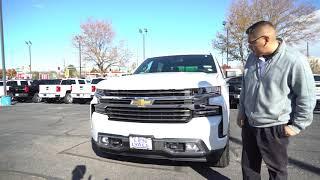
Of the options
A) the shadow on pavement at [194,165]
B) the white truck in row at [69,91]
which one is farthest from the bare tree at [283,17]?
the shadow on pavement at [194,165]

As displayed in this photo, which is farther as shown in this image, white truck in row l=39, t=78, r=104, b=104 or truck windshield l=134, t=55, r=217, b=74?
white truck in row l=39, t=78, r=104, b=104

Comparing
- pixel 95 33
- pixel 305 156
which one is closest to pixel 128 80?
pixel 305 156

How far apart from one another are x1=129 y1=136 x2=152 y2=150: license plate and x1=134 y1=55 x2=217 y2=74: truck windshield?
A: 2.08 metres

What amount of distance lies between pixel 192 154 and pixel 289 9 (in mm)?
30619

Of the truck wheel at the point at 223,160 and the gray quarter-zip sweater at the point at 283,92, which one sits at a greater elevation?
the gray quarter-zip sweater at the point at 283,92

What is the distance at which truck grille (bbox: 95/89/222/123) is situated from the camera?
4719 mm

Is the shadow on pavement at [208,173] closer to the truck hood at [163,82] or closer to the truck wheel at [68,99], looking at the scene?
the truck hood at [163,82]

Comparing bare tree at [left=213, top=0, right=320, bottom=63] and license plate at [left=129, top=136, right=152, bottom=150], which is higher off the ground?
→ bare tree at [left=213, top=0, right=320, bottom=63]

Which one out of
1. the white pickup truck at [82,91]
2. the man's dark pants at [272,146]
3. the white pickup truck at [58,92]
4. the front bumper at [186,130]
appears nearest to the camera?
the man's dark pants at [272,146]

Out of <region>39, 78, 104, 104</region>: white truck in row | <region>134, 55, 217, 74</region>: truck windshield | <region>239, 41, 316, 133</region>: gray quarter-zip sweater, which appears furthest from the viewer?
<region>39, 78, 104, 104</region>: white truck in row

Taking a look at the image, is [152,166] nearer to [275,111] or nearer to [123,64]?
[275,111]

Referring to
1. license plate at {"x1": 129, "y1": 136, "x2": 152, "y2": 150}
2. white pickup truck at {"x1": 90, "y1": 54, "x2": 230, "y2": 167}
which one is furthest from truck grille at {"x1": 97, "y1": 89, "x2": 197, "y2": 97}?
license plate at {"x1": 129, "y1": 136, "x2": 152, "y2": 150}

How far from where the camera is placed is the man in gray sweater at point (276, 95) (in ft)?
11.2

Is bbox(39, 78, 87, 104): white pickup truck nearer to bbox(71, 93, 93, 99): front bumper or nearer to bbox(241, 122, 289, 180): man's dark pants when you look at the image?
bbox(71, 93, 93, 99): front bumper
